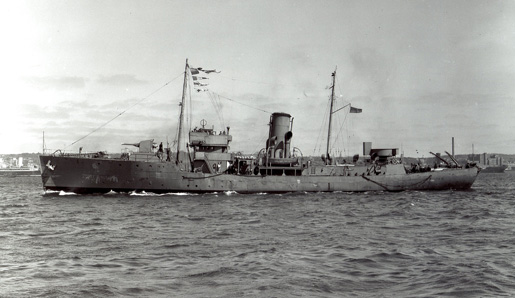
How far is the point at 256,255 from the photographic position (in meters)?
10.6

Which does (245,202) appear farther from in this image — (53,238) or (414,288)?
(414,288)

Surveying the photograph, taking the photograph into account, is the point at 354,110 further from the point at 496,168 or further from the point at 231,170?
the point at 496,168

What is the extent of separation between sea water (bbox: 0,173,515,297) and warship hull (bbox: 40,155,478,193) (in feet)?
31.2

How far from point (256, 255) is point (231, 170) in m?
23.2

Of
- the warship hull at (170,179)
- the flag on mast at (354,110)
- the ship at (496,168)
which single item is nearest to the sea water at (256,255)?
the warship hull at (170,179)

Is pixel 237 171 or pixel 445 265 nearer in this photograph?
→ pixel 445 265

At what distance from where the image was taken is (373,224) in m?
16.8

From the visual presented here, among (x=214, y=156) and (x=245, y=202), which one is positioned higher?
(x=214, y=156)

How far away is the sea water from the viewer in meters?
7.88

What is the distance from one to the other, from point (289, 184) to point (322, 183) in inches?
120

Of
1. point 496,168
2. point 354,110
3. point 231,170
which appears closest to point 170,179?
point 231,170

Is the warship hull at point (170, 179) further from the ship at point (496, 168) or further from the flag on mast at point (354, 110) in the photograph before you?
the ship at point (496, 168)

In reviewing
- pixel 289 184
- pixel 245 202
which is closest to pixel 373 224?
pixel 245 202

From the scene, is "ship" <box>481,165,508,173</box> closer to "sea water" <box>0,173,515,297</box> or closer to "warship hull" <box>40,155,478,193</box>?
"warship hull" <box>40,155,478,193</box>
